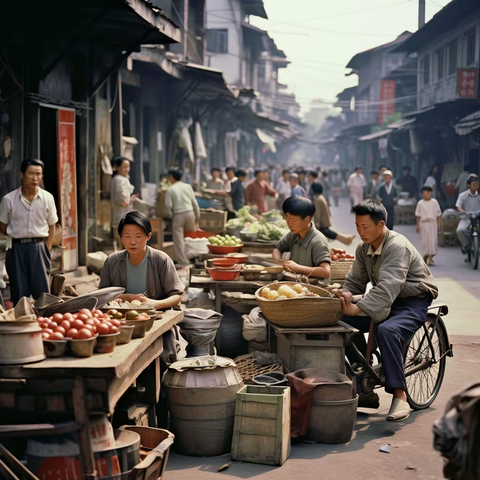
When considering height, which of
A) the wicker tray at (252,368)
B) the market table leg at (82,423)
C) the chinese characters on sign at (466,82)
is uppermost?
the chinese characters on sign at (466,82)

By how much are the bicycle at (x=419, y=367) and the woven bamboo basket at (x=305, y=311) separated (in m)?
0.37

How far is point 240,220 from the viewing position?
14.8 metres

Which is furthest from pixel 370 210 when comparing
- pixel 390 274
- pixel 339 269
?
pixel 339 269

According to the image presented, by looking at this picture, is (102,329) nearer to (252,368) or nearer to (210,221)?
(252,368)

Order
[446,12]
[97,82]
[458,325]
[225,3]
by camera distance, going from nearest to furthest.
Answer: [458,325] → [97,82] → [446,12] → [225,3]

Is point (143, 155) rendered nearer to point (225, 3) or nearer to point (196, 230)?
point (196, 230)

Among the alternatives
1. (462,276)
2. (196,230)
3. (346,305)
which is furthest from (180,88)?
(346,305)

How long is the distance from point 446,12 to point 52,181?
20300 millimetres

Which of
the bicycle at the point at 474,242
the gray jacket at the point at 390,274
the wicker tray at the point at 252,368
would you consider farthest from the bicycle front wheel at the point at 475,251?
the wicker tray at the point at 252,368

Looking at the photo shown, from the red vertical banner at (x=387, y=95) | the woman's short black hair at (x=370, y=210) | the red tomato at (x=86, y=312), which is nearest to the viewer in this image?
the red tomato at (x=86, y=312)

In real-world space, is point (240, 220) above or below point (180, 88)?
below

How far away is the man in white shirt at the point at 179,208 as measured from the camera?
583 inches

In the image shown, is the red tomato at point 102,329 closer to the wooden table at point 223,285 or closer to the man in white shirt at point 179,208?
the wooden table at point 223,285

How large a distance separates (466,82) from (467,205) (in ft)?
36.4
